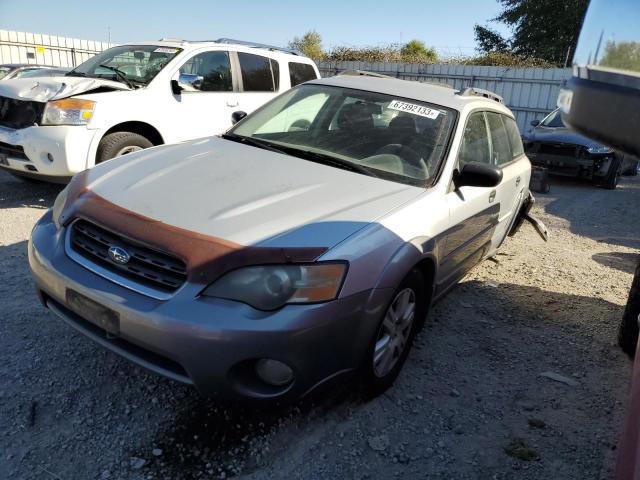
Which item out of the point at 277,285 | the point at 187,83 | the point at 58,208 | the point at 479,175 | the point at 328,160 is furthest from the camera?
the point at 187,83

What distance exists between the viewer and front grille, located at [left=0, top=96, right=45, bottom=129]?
5.12 meters

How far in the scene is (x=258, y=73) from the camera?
21.9 feet

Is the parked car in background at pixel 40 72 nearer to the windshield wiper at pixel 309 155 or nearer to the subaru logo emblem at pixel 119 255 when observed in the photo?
the windshield wiper at pixel 309 155

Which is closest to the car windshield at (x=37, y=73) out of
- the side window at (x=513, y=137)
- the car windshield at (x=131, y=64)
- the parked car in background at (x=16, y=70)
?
the parked car in background at (x=16, y=70)

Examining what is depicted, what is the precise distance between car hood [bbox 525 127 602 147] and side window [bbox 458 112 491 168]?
6697 millimetres

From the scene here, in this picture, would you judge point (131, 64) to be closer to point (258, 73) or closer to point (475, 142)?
point (258, 73)

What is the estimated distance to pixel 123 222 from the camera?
88.9 inches

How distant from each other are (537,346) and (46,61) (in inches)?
669

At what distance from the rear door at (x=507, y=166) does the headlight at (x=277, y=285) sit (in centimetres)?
223

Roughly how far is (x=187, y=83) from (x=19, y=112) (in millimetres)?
1776

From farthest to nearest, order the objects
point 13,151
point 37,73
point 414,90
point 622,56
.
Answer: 1. point 37,73
2. point 13,151
3. point 414,90
4. point 622,56

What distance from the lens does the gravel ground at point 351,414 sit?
2188 millimetres

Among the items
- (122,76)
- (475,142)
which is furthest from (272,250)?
(122,76)

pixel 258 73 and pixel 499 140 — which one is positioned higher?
pixel 258 73
